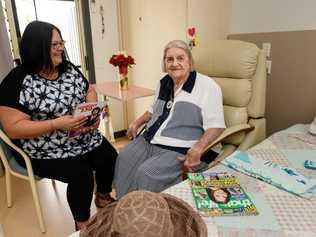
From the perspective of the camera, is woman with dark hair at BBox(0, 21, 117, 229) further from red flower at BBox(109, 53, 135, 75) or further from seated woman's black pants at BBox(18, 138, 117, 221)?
red flower at BBox(109, 53, 135, 75)

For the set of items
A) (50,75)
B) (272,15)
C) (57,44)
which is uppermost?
(272,15)

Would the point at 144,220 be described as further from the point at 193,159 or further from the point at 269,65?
the point at 269,65

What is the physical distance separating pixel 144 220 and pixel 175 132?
1.07 m

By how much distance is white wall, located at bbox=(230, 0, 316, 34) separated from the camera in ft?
5.21

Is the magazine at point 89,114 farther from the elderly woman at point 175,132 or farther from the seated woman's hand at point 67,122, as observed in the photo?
the elderly woman at point 175,132

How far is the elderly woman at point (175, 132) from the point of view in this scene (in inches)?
54.6

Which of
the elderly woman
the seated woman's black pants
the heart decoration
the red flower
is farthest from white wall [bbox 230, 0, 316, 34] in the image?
the seated woman's black pants

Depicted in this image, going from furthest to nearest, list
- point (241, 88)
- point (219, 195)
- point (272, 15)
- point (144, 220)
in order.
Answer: point (272, 15)
point (241, 88)
point (219, 195)
point (144, 220)

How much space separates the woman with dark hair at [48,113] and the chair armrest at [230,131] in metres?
0.69

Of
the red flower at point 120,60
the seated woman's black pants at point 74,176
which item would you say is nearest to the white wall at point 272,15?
the red flower at point 120,60

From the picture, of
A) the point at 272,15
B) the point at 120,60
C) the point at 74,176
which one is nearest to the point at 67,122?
the point at 74,176

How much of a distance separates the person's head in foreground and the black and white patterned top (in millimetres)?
988

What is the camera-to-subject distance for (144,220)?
1.50 feet

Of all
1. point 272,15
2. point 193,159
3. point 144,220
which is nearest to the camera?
point 144,220
